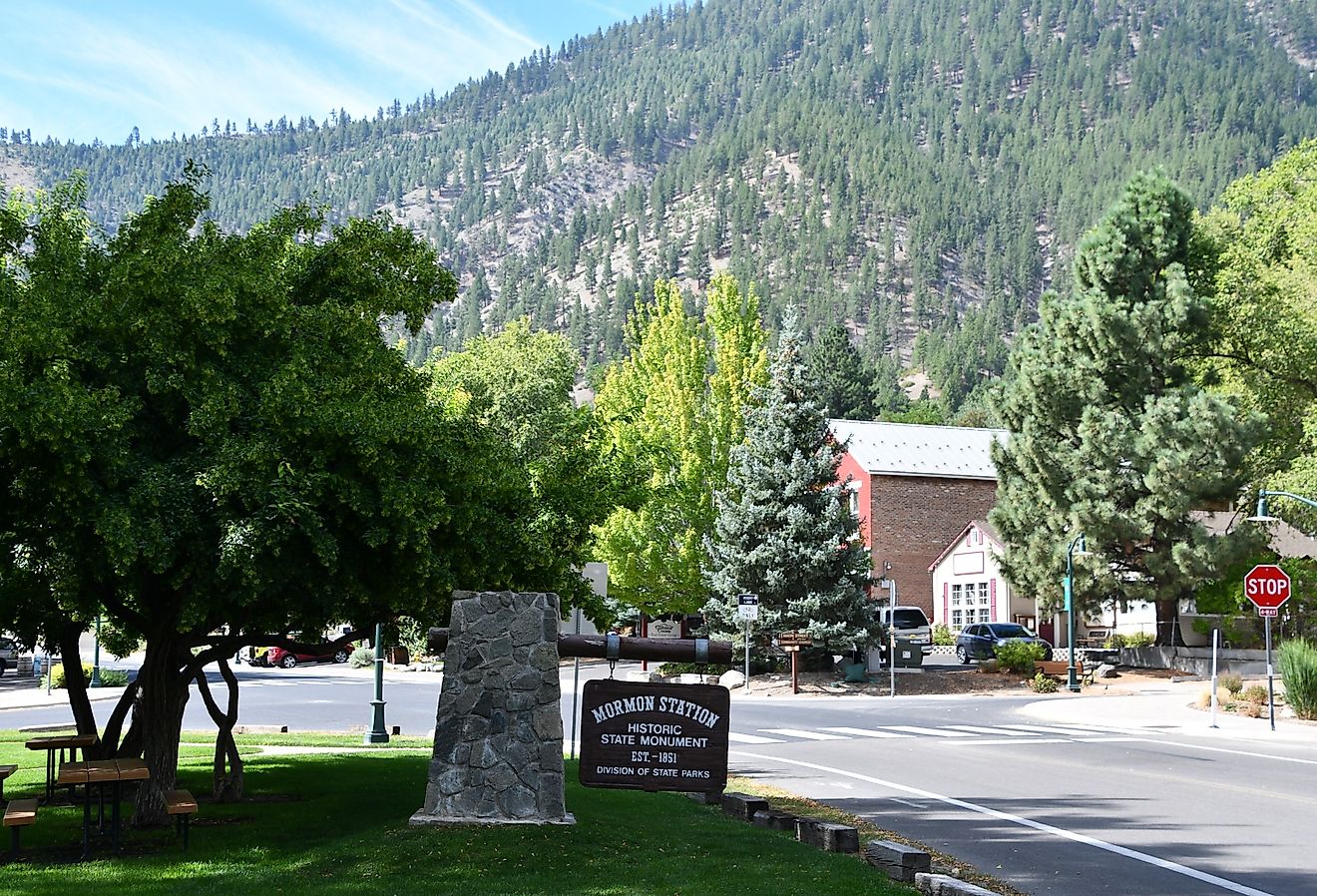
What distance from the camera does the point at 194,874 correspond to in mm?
10859

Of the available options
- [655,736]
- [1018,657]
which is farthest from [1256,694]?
[655,736]

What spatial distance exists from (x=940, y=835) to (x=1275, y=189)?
4332cm

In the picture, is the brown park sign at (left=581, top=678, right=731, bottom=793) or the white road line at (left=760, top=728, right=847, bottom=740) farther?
the white road line at (left=760, top=728, right=847, bottom=740)

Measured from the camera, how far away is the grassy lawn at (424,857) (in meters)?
9.98

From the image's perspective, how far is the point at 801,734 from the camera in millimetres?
26578

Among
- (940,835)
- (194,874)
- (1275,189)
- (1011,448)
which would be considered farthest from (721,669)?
(194,874)

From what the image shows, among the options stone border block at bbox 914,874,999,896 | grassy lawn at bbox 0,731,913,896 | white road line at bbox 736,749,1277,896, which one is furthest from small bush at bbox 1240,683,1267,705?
stone border block at bbox 914,874,999,896

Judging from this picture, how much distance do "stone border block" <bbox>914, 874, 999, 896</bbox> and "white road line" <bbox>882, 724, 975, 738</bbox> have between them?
16725 mm

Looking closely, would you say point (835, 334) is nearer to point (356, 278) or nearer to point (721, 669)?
point (721, 669)

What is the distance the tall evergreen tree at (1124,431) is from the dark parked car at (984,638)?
4.01 metres

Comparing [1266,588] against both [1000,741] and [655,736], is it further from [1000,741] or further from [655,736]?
[655,736]

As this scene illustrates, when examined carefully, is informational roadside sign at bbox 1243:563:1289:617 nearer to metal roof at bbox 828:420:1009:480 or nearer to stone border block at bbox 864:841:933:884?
stone border block at bbox 864:841:933:884

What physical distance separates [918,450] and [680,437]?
24155 mm

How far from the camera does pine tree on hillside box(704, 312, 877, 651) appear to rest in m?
40.7
